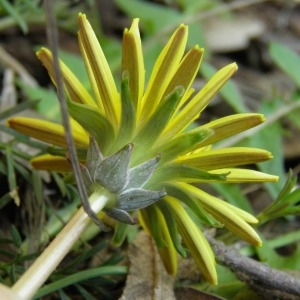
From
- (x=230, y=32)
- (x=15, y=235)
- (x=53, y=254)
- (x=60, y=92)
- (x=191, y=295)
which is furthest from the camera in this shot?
(x=230, y=32)

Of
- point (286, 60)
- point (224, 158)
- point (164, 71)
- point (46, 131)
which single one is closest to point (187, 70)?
point (164, 71)

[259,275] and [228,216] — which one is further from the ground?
[228,216]

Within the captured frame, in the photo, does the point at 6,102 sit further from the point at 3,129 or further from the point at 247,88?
the point at 247,88

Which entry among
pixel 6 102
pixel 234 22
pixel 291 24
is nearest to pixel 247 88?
pixel 234 22

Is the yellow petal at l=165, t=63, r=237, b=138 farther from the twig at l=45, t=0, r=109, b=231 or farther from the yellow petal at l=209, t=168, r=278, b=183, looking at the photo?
the twig at l=45, t=0, r=109, b=231

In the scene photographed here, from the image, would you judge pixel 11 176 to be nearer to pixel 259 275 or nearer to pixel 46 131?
pixel 46 131

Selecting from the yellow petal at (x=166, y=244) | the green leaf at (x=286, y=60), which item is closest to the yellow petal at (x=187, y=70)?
the yellow petal at (x=166, y=244)
